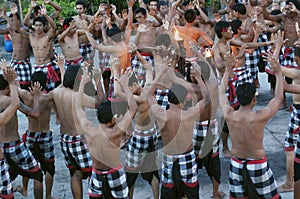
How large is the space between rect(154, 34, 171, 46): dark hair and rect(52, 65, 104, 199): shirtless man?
2543 mm

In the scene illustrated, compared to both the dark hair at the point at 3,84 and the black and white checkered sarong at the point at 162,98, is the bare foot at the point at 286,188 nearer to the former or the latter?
the black and white checkered sarong at the point at 162,98

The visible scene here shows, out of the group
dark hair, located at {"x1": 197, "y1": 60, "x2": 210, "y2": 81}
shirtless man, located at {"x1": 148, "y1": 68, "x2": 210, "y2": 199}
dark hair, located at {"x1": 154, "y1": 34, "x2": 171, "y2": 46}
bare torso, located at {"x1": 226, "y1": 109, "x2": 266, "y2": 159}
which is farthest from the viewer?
dark hair, located at {"x1": 154, "y1": 34, "x2": 171, "y2": 46}

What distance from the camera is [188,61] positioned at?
24.4ft

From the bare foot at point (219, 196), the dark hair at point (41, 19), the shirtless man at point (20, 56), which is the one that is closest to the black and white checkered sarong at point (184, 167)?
the bare foot at point (219, 196)

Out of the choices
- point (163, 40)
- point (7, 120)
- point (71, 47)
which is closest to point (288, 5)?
point (163, 40)

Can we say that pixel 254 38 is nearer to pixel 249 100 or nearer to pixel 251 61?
pixel 251 61

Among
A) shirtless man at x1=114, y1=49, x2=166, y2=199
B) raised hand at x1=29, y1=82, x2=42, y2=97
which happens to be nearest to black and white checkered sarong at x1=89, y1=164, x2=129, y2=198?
shirtless man at x1=114, y1=49, x2=166, y2=199

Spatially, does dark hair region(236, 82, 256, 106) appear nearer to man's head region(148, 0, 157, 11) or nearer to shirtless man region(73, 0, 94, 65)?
man's head region(148, 0, 157, 11)

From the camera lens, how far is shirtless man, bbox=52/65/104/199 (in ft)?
16.3

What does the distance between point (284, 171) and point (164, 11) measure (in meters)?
4.41

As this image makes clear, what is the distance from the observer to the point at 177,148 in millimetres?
4402

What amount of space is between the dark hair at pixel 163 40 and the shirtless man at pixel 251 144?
3300mm

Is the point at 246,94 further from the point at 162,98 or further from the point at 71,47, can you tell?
the point at 71,47

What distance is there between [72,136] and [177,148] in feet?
4.11
